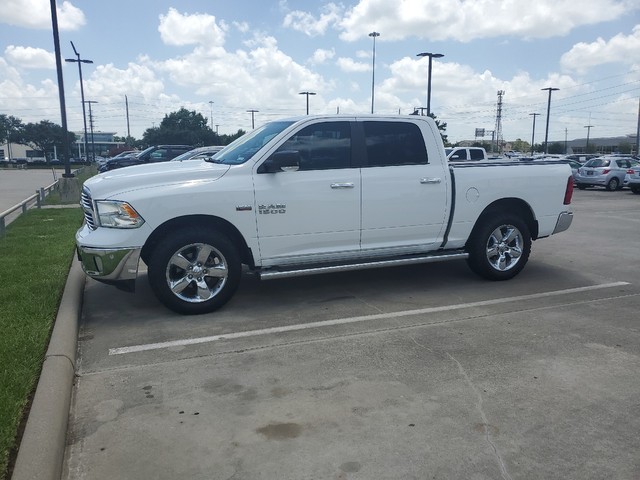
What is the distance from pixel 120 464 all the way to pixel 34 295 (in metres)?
3.37

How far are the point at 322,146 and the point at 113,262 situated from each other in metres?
2.42

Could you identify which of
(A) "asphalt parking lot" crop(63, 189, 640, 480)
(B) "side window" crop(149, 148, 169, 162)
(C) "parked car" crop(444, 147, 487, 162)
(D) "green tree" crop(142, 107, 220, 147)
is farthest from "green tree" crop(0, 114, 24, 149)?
(A) "asphalt parking lot" crop(63, 189, 640, 480)

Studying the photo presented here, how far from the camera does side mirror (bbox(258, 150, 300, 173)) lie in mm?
5461

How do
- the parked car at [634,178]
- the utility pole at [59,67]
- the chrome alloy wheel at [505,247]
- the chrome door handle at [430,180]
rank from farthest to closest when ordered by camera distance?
the parked car at [634,178], the utility pole at [59,67], the chrome alloy wheel at [505,247], the chrome door handle at [430,180]

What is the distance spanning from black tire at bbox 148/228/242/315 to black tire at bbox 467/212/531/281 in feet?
9.90

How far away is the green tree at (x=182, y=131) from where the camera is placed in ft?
289

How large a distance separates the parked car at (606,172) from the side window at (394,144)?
72.0ft

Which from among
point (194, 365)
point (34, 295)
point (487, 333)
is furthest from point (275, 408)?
point (34, 295)

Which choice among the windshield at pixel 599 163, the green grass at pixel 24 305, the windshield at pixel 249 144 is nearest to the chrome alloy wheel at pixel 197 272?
the windshield at pixel 249 144

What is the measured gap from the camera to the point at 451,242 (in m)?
6.70

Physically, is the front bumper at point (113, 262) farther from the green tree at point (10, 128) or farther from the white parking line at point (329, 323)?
the green tree at point (10, 128)

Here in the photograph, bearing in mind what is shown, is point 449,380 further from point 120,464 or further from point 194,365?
point 120,464

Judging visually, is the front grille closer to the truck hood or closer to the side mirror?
the truck hood

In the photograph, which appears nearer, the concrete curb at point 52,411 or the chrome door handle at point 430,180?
the concrete curb at point 52,411
